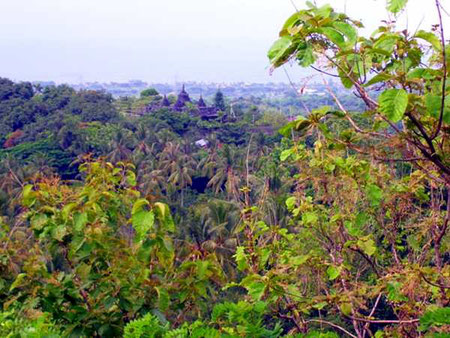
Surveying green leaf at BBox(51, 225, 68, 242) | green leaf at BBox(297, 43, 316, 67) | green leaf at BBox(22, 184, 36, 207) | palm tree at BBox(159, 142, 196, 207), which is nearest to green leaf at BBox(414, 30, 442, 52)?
green leaf at BBox(297, 43, 316, 67)

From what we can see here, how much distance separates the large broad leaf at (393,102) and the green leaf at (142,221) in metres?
0.99

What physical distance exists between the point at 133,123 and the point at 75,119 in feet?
12.6

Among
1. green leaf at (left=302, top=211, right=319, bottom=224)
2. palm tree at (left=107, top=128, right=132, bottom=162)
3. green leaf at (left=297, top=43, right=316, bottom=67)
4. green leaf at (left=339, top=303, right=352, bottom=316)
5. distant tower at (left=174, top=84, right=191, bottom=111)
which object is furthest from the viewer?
distant tower at (left=174, top=84, right=191, bottom=111)

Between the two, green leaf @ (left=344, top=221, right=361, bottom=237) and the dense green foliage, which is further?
green leaf @ (left=344, top=221, right=361, bottom=237)

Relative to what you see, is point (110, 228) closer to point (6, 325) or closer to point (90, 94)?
point (6, 325)

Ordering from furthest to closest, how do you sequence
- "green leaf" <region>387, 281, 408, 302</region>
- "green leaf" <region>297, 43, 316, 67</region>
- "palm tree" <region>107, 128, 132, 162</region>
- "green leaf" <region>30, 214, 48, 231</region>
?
1. "palm tree" <region>107, 128, 132, 162</region>
2. "green leaf" <region>30, 214, 48, 231</region>
3. "green leaf" <region>387, 281, 408, 302</region>
4. "green leaf" <region>297, 43, 316, 67</region>

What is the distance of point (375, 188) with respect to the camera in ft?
7.12

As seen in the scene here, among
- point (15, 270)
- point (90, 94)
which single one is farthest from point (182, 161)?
point (15, 270)

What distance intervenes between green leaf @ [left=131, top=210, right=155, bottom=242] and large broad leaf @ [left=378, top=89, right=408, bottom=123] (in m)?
0.99

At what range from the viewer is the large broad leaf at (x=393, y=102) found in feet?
4.60

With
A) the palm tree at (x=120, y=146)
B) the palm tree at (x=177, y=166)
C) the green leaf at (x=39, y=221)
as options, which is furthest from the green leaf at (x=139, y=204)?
the palm tree at (x=120, y=146)

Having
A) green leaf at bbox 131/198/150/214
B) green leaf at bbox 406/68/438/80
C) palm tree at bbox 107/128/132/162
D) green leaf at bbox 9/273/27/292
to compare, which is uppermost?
green leaf at bbox 406/68/438/80

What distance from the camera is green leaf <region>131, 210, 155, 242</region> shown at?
2021 mm

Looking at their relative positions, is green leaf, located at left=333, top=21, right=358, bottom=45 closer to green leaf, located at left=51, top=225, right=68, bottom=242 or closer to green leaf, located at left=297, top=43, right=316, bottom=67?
green leaf, located at left=297, top=43, right=316, bottom=67
